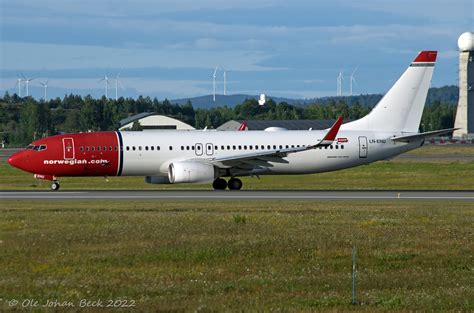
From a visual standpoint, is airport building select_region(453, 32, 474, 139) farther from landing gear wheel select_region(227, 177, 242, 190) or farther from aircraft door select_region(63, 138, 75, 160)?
aircraft door select_region(63, 138, 75, 160)

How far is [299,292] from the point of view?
17.1m

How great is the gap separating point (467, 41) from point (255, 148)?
12742cm

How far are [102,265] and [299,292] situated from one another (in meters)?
5.04

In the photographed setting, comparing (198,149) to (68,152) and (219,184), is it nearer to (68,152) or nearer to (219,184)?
(219,184)

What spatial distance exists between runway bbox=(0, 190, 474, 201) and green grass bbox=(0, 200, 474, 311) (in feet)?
28.1

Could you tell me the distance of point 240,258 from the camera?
2125 cm

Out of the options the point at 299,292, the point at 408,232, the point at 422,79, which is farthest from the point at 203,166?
the point at 299,292

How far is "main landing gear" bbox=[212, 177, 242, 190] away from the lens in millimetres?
50000

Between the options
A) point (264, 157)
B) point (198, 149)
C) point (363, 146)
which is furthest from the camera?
point (363, 146)

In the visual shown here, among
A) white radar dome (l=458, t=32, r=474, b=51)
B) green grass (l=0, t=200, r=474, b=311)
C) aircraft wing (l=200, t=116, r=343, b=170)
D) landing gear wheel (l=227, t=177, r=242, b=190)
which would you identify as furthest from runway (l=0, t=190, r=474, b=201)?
white radar dome (l=458, t=32, r=474, b=51)

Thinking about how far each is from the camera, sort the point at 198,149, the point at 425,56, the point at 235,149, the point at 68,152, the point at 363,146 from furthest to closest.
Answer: the point at 425,56 → the point at 363,146 → the point at 235,149 → the point at 198,149 → the point at 68,152

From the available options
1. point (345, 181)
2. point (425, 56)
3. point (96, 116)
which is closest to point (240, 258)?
point (425, 56)

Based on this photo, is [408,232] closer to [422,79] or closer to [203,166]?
[203,166]

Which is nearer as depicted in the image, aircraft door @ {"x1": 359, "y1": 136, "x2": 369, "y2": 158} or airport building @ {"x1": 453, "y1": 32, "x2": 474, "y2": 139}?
aircraft door @ {"x1": 359, "y1": 136, "x2": 369, "y2": 158}
